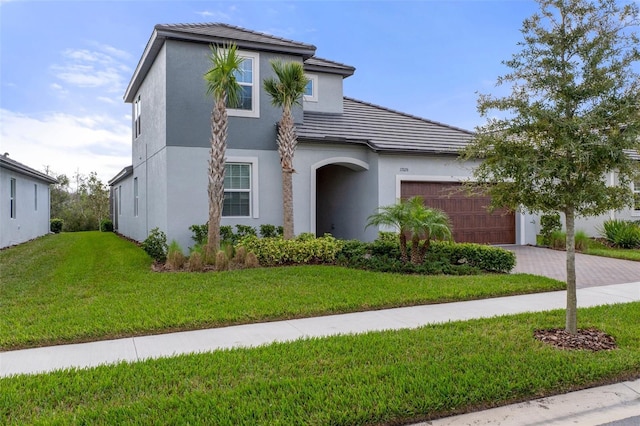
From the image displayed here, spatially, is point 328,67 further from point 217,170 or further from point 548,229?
point 548,229

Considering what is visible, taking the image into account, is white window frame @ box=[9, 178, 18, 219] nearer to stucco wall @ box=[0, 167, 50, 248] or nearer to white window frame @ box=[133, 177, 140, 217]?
stucco wall @ box=[0, 167, 50, 248]

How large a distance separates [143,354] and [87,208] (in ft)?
104

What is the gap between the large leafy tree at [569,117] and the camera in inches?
203

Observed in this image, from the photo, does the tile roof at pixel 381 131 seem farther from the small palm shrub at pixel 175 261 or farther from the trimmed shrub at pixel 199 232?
the small palm shrub at pixel 175 261

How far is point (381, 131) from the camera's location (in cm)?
1543

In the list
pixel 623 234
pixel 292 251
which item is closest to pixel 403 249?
pixel 292 251

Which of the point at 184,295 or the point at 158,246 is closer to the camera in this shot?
the point at 184,295

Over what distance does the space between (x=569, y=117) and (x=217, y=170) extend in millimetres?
8611

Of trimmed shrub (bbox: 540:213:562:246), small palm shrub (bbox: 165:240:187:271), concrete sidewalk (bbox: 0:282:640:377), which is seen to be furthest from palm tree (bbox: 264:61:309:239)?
trimmed shrub (bbox: 540:213:562:246)

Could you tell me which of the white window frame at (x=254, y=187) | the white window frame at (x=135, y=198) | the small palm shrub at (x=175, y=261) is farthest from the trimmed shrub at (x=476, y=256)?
the white window frame at (x=135, y=198)

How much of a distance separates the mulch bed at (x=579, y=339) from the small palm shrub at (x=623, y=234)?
1250 cm

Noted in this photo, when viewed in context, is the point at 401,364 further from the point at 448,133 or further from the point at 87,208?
the point at 87,208

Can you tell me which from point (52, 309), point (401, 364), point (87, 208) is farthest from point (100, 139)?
point (401, 364)

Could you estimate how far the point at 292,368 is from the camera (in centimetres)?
447
